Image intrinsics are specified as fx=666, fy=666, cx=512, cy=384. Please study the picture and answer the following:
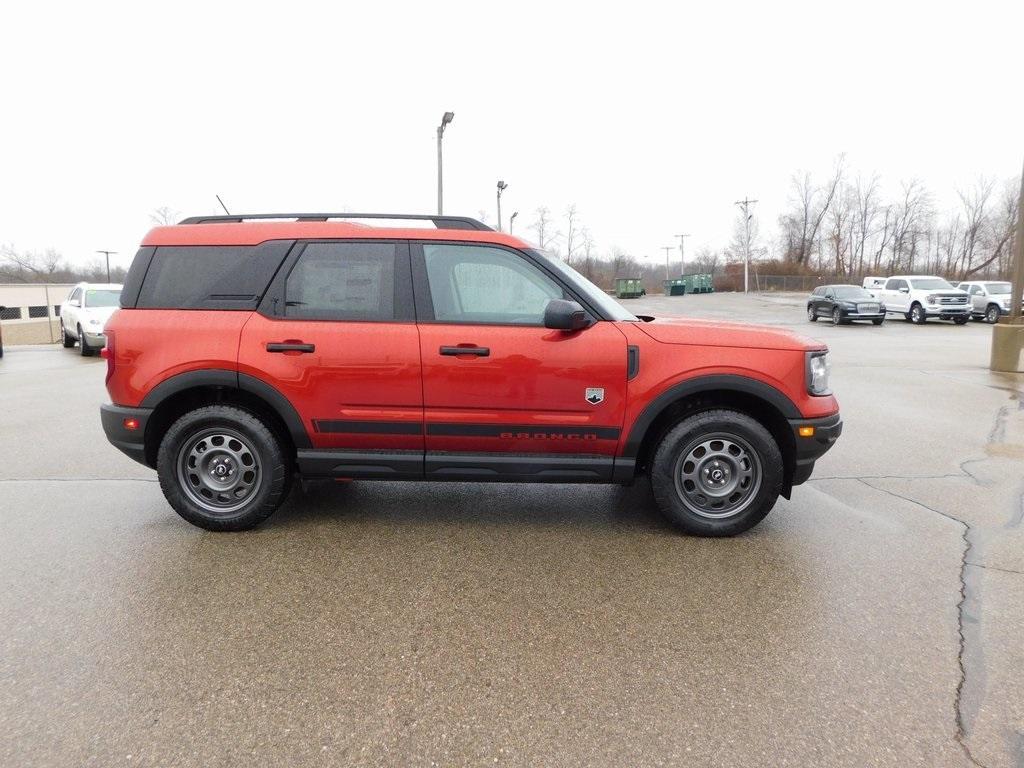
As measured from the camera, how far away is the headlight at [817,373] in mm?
4039

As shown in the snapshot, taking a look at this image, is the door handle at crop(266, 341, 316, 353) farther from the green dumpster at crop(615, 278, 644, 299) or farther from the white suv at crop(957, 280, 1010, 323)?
the green dumpster at crop(615, 278, 644, 299)

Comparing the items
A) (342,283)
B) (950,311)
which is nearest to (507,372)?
(342,283)

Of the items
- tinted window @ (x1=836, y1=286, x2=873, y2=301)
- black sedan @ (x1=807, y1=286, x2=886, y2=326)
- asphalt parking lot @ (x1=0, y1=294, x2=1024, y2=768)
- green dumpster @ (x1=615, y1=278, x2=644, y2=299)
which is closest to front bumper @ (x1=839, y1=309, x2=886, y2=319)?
black sedan @ (x1=807, y1=286, x2=886, y2=326)

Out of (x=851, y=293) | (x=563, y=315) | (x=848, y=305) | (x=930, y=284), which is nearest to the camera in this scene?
(x=563, y=315)

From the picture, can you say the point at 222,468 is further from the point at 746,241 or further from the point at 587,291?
the point at 746,241

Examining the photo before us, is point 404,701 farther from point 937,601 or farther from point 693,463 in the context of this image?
point 937,601

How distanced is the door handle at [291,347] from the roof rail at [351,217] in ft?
2.93

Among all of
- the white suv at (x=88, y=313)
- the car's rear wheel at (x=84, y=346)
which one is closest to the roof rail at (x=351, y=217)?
the white suv at (x=88, y=313)

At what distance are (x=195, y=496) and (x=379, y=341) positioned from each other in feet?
5.15

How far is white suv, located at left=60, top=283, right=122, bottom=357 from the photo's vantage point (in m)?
16.1

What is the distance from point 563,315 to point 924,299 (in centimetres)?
2790

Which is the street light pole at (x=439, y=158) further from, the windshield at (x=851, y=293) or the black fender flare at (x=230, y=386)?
the black fender flare at (x=230, y=386)

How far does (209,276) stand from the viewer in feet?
13.8

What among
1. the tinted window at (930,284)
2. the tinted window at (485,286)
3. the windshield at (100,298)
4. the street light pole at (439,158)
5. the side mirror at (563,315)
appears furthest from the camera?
the tinted window at (930,284)
